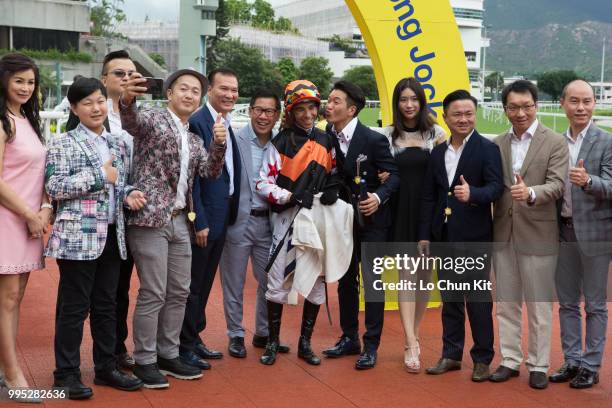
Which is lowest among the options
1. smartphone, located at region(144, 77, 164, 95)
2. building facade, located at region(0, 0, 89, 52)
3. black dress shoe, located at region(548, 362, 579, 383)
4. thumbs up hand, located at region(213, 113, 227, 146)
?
black dress shoe, located at region(548, 362, 579, 383)

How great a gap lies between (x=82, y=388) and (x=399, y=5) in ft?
13.0

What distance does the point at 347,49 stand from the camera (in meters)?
99.2

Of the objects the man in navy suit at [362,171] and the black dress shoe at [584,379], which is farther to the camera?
the man in navy suit at [362,171]

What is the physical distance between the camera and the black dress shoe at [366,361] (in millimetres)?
4867

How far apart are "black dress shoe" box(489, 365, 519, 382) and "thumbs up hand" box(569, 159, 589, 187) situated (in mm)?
1198

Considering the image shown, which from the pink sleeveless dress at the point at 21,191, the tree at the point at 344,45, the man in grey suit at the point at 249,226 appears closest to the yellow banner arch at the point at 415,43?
the man in grey suit at the point at 249,226

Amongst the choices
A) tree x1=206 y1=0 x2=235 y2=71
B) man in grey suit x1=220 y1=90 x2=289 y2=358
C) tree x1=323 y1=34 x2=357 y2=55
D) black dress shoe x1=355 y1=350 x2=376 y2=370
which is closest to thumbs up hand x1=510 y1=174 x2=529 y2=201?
black dress shoe x1=355 y1=350 x2=376 y2=370

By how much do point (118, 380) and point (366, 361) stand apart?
1.52 m

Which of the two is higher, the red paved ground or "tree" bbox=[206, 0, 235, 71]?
"tree" bbox=[206, 0, 235, 71]

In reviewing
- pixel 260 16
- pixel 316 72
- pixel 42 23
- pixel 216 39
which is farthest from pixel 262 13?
pixel 42 23

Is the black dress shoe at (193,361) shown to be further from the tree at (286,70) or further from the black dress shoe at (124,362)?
the tree at (286,70)

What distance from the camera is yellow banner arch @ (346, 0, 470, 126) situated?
6.40 m

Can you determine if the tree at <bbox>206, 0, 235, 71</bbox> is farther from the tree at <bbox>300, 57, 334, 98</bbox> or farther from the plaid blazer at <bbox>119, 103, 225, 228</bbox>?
the plaid blazer at <bbox>119, 103, 225, 228</bbox>

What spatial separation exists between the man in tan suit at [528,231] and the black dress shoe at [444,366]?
0.89 feet
